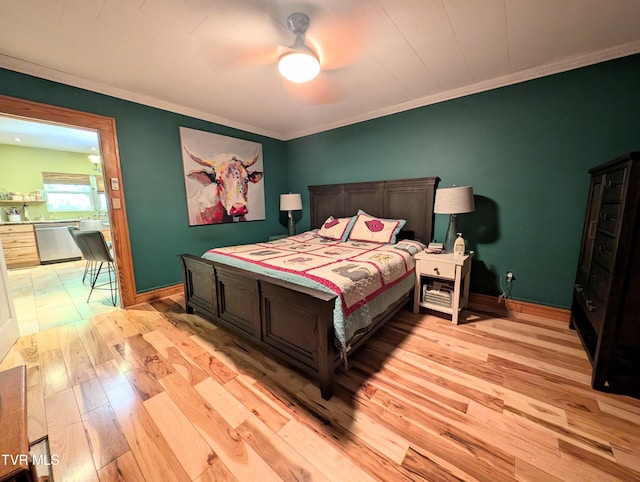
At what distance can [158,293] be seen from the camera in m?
3.10

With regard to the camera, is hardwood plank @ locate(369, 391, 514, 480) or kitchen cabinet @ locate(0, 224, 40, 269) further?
kitchen cabinet @ locate(0, 224, 40, 269)

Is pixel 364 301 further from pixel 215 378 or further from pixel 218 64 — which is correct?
pixel 218 64

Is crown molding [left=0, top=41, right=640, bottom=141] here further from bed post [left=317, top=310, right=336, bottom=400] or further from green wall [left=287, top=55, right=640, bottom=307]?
bed post [left=317, top=310, right=336, bottom=400]

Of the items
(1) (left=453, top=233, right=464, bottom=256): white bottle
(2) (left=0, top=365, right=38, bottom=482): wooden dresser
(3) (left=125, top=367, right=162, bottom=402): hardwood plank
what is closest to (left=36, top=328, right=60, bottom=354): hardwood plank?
(3) (left=125, top=367, right=162, bottom=402): hardwood plank

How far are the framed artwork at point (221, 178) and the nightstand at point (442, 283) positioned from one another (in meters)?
2.81

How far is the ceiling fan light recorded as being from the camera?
5.75 ft

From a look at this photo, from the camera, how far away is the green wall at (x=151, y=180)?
2580 millimetres

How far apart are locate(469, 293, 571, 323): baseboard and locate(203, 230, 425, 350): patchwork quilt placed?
0.86 m

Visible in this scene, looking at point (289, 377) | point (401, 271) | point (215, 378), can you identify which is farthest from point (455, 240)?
point (215, 378)

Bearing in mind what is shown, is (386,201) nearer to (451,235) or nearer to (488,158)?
(451,235)

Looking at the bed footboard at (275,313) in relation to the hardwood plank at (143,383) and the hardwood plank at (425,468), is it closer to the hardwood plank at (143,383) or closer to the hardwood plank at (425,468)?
the hardwood plank at (425,468)

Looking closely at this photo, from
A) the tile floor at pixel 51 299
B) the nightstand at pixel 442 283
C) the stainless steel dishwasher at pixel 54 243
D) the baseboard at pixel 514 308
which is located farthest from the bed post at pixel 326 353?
the stainless steel dishwasher at pixel 54 243

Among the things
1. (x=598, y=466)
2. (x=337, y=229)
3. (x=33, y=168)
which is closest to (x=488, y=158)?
(x=337, y=229)

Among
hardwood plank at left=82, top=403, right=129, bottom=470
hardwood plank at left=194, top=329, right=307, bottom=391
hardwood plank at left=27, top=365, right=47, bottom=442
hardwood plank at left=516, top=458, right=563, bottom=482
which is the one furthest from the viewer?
hardwood plank at left=194, top=329, right=307, bottom=391
